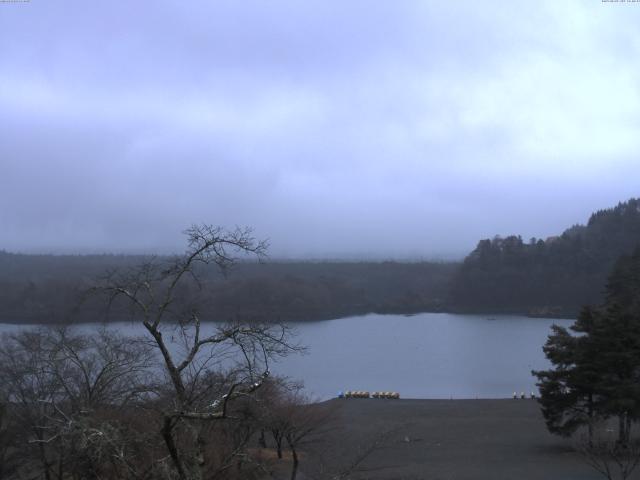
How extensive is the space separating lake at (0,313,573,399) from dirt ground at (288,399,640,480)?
2.57m

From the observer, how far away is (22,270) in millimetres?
62625

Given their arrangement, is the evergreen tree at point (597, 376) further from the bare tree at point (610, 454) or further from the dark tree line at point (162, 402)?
the dark tree line at point (162, 402)

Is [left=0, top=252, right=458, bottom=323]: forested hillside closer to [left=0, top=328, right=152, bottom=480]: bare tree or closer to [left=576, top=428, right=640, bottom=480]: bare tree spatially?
[left=0, top=328, right=152, bottom=480]: bare tree

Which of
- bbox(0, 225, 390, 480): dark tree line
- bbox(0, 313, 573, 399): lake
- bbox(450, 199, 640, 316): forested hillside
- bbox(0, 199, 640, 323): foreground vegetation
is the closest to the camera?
bbox(0, 225, 390, 480): dark tree line

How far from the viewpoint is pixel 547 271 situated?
55.9m

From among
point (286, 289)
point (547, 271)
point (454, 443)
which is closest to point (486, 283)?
point (547, 271)

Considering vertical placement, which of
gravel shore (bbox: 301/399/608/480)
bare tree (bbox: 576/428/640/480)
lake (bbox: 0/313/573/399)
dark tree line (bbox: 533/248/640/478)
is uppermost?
dark tree line (bbox: 533/248/640/478)

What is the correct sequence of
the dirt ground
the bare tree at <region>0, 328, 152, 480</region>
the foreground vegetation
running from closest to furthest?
1. the bare tree at <region>0, 328, 152, 480</region>
2. the dirt ground
3. the foreground vegetation

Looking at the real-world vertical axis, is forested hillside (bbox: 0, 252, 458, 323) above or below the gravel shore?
above

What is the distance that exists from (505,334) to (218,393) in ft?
118

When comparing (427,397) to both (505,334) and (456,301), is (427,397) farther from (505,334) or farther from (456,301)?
(456,301)

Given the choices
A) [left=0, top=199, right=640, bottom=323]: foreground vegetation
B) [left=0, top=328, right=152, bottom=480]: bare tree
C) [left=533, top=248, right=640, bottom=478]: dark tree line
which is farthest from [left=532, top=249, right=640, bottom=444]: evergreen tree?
[left=0, top=199, right=640, bottom=323]: foreground vegetation

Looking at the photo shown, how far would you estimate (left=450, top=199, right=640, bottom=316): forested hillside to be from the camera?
53.3 metres

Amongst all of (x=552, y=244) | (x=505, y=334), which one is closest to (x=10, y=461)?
(x=505, y=334)
